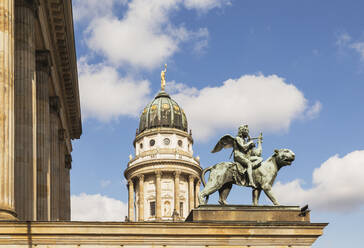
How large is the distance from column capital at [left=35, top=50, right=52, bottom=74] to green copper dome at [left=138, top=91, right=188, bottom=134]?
87.5m

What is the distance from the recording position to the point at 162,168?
120750 millimetres

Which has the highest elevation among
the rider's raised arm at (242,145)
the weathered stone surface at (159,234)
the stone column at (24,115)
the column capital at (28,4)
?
the column capital at (28,4)

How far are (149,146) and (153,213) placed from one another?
41.5 feet

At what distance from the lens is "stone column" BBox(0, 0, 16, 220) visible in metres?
23.8

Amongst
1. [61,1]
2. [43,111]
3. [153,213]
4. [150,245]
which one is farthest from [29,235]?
[153,213]

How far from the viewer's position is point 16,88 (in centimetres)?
3014

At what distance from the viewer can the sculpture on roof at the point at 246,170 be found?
1002 inches

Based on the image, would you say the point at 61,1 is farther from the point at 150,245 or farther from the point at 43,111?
the point at 150,245

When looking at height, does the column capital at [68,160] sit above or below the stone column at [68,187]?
above

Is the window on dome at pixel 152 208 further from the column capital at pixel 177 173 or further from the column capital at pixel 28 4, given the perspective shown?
the column capital at pixel 28 4

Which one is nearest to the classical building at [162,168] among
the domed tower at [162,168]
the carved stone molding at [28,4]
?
the domed tower at [162,168]

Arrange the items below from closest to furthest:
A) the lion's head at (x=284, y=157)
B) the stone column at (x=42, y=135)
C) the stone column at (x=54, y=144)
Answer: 1. the lion's head at (x=284, y=157)
2. the stone column at (x=42, y=135)
3. the stone column at (x=54, y=144)

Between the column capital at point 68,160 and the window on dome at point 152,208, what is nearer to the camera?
the column capital at point 68,160

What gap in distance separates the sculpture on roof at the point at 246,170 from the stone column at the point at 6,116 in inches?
270
